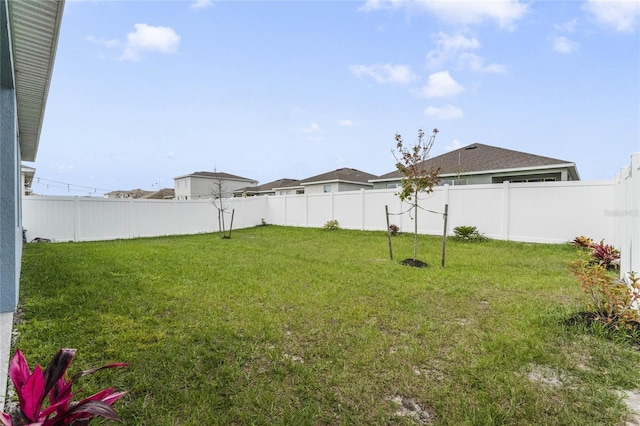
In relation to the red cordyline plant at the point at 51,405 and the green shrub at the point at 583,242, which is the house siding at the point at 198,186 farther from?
the red cordyline plant at the point at 51,405

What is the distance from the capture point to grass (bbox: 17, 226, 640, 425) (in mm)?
2098

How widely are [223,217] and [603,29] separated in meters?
15.2

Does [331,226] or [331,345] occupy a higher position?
[331,226]

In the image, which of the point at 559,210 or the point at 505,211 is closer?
the point at 559,210

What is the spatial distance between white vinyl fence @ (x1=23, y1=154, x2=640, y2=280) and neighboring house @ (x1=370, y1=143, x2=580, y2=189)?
271cm

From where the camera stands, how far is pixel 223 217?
16.1m

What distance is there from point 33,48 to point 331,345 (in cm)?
495

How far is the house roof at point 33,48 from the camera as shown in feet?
10.2

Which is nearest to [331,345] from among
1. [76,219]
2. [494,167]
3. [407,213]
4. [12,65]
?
[12,65]

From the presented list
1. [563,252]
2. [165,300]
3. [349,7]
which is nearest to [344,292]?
[165,300]

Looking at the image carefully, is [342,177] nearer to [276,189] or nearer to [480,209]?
[276,189]

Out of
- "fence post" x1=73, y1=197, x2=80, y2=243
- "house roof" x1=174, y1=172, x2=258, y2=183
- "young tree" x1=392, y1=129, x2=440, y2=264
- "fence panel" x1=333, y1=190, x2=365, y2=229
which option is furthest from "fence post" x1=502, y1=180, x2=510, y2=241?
"house roof" x1=174, y1=172, x2=258, y2=183

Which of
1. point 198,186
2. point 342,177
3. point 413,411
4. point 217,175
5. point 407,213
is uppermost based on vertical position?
point 217,175

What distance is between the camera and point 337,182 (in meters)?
23.4
